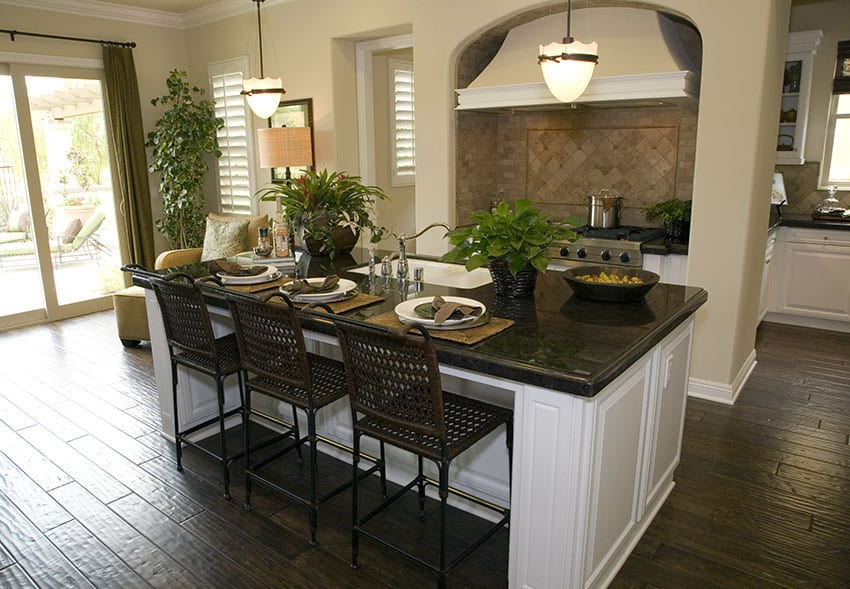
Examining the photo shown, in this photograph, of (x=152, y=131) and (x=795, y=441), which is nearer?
(x=795, y=441)

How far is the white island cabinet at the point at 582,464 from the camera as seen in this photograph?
6.35 ft

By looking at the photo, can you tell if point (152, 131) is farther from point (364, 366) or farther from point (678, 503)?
point (678, 503)

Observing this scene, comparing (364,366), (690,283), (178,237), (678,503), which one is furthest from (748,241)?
(178,237)

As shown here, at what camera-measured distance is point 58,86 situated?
587 centimetres

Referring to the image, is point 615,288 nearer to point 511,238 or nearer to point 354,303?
point 511,238

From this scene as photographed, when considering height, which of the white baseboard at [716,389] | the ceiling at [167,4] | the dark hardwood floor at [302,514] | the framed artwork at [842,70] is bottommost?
the dark hardwood floor at [302,514]

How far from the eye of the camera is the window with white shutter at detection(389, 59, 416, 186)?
248 inches

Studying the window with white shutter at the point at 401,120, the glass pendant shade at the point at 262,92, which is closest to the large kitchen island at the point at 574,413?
the glass pendant shade at the point at 262,92

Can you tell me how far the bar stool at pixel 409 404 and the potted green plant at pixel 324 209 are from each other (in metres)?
1.37

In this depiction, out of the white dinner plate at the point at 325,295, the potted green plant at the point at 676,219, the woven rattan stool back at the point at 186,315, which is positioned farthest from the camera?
the potted green plant at the point at 676,219

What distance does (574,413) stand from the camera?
1.88 m

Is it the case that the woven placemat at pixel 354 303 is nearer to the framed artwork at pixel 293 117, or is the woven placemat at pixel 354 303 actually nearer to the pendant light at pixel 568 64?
the pendant light at pixel 568 64

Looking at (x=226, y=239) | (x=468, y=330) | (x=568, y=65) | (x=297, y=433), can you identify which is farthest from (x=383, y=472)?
(x=226, y=239)

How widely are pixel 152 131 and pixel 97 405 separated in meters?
3.56
